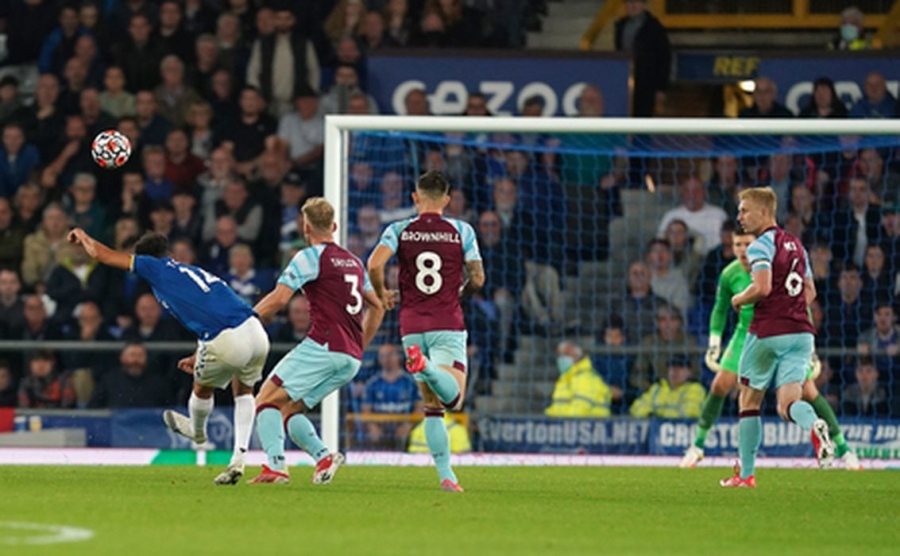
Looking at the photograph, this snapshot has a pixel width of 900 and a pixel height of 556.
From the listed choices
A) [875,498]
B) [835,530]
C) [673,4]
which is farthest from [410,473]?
[673,4]

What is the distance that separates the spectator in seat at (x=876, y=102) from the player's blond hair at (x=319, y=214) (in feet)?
29.5

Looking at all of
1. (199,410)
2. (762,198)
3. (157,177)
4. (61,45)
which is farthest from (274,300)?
(61,45)

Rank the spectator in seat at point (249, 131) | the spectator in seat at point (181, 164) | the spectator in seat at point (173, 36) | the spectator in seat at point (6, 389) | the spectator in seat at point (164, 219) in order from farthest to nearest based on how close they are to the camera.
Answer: the spectator in seat at point (173, 36)
the spectator in seat at point (249, 131)
the spectator in seat at point (181, 164)
the spectator in seat at point (164, 219)
the spectator in seat at point (6, 389)

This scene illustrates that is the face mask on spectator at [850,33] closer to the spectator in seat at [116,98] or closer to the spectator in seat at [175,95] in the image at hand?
the spectator in seat at [175,95]

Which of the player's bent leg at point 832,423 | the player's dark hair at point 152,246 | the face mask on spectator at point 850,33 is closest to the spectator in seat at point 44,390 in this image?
the player's dark hair at point 152,246

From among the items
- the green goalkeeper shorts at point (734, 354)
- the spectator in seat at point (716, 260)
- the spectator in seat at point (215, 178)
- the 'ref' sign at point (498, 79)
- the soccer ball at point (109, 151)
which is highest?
the 'ref' sign at point (498, 79)

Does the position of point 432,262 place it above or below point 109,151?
below

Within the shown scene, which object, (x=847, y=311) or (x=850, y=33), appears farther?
(x=850, y=33)

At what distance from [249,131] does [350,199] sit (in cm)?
164

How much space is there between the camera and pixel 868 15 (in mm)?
21891

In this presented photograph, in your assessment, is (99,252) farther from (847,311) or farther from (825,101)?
(825,101)

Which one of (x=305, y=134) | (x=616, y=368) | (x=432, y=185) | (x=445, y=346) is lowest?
(x=616, y=368)

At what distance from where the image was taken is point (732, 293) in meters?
14.6

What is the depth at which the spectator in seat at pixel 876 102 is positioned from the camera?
1878 cm
